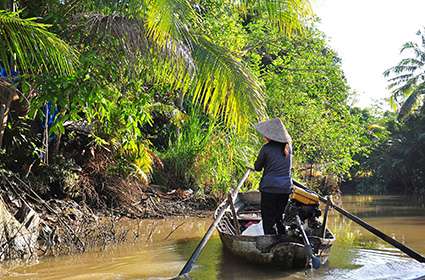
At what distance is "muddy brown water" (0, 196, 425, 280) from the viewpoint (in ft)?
21.4

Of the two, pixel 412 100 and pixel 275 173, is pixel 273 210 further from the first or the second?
pixel 412 100

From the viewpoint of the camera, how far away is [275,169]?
21.9 ft

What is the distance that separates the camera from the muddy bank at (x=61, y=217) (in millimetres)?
7195

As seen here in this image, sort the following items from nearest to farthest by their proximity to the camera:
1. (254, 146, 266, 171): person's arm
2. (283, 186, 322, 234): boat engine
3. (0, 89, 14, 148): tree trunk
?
1. (254, 146, 266, 171): person's arm
2. (283, 186, 322, 234): boat engine
3. (0, 89, 14, 148): tree trunk

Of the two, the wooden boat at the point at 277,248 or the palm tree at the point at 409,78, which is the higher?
the palm tree at the point at 409,78

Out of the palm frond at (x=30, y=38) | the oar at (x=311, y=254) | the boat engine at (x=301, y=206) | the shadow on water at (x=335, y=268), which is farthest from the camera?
the boat engine at (x=301, y=206)

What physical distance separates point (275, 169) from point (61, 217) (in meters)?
3.92

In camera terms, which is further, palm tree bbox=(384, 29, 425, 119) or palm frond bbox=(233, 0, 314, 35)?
palm tree bbox=(384, 29, 425, 119)

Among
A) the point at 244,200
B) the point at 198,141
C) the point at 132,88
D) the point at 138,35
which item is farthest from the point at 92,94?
the point at 198,141

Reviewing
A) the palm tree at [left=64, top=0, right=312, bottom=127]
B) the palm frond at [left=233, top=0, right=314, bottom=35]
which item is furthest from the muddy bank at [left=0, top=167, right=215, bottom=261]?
the palm frond at [left=233, top=0, right=314, bottom=35]

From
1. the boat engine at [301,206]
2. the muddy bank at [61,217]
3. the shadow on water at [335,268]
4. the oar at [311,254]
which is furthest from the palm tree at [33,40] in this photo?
the oar at [311,254]

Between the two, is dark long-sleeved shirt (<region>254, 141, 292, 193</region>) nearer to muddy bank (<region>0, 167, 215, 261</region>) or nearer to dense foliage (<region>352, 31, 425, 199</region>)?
muddy bank (<region>0, 167, 215, 261</region>)

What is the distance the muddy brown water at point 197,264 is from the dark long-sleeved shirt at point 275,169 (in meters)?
1.02

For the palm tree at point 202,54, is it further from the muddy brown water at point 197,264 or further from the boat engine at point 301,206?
the muddy brown water at point 197,264
